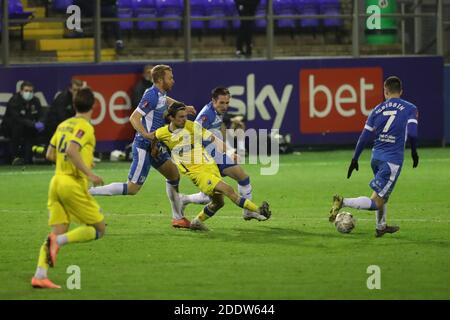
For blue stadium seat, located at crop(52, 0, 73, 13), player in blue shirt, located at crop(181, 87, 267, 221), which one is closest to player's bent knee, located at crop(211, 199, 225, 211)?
player in blue shirt, located at crop(181, 87, 267, 221)

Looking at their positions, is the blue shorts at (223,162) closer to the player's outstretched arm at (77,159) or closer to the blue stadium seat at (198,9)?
the player's outstretched arm at (77,159)

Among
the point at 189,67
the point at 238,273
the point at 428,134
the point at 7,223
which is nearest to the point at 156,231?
the point at 7,223

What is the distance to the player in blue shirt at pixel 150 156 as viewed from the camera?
14.7m

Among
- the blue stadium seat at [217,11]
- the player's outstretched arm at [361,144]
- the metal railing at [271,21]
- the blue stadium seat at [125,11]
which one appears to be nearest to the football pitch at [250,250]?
the player's outstretched arm at [361,144]

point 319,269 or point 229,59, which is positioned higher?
point 229,59

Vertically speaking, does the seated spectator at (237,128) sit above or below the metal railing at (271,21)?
below

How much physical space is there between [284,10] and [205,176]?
41.4 ft

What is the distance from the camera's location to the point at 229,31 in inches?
1001

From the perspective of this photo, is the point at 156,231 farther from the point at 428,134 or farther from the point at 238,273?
the point at 428,134

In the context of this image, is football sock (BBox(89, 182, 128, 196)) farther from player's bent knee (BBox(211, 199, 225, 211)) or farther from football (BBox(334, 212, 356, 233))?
football (BBox(334, 212, 356, 233))

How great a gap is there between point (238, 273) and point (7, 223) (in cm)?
524

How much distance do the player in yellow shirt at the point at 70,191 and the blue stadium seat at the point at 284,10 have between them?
602 inches

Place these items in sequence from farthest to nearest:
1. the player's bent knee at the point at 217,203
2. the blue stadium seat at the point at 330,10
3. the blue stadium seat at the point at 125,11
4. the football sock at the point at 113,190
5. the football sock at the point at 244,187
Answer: the blue stadium seat at the point at 330,10 → the blue stadium seat at the point at 125,11 → the football sock at the point at 244,187 → the football sock at the point at 113,190 → the player's bent knee at the point at 217,203

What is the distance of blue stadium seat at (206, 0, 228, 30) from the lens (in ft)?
83.2
